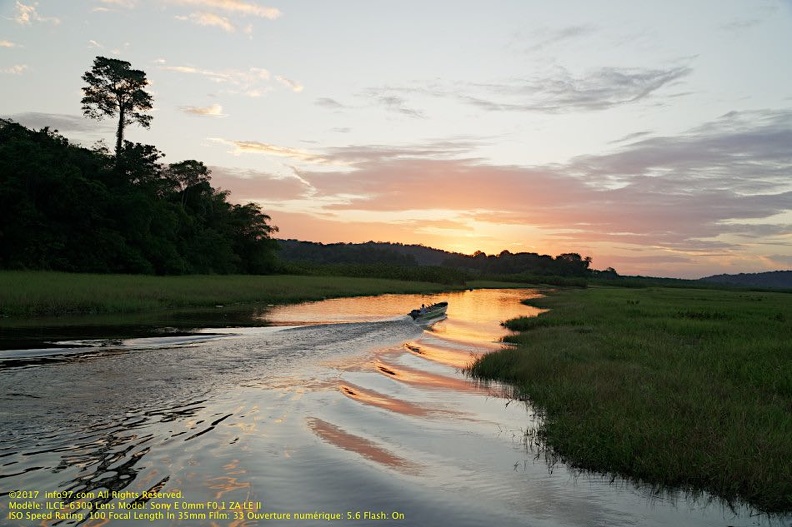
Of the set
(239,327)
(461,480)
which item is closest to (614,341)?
(461,480)

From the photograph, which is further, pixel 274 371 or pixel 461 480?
pixel 274 371

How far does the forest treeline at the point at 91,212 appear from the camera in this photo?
50469 mm

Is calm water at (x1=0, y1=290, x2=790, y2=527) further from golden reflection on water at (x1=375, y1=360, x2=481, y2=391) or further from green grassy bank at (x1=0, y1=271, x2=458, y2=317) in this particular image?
green grassy bank at (x1=0, y1=271, x2=458, y2=317)

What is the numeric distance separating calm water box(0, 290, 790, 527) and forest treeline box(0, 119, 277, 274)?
135 ft

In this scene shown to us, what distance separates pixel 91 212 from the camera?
56.1m

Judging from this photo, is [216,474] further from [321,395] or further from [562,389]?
[562,389]

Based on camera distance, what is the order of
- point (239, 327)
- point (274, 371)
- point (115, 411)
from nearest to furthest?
point (115, 411) → point (274, 371) → point (239, 327)

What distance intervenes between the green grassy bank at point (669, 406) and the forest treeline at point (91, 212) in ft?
162

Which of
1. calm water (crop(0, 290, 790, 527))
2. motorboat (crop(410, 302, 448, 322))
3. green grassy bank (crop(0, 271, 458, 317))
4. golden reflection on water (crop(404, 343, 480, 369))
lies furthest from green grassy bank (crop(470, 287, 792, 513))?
green grassy bank (crop(0, 271, 458, 317))

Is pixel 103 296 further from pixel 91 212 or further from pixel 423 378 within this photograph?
pixel 91 212

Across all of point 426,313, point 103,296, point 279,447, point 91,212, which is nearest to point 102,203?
point 91,212

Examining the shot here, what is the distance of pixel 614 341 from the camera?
22.6 m

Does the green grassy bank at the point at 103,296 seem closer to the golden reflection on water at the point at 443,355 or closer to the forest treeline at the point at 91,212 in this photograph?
the forest treeline at the point at 91,212

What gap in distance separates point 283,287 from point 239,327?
31.2 meters
